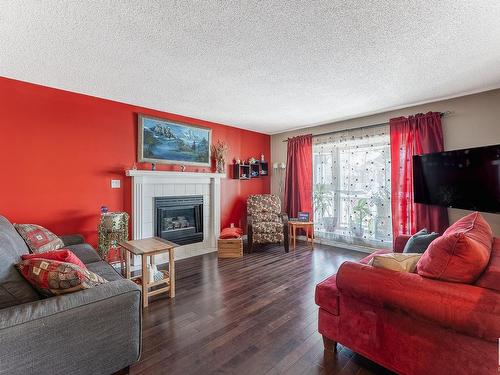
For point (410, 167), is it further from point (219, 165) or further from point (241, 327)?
point (241, 327)

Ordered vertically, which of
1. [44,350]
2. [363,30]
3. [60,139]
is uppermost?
[363,30]

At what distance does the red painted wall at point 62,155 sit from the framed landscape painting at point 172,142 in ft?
0.44

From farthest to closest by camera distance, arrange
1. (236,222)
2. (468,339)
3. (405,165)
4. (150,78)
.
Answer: (236,222) < (405,165) < (150,78) < (468,339)

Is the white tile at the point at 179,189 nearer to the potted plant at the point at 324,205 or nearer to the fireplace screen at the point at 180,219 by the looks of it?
the fireplace screen at the point at 180,219

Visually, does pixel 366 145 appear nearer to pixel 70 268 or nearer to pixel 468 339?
pixel 468 339

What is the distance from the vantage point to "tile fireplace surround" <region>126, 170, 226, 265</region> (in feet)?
11.5

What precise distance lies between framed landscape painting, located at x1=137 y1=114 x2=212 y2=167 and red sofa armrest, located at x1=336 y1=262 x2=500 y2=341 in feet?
10.6

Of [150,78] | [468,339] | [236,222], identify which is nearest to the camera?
[468,339]

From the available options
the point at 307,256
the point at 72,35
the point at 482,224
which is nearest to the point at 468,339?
the point at 482,224

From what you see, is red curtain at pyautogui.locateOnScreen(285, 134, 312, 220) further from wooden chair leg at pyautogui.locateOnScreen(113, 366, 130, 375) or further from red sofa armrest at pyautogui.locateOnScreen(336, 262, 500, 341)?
wooden chair leg at pyautogui.locateOnScreen(113, 366, 130, 375)

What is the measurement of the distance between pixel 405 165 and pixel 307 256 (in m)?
2.07

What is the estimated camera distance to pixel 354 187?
14.0 ft

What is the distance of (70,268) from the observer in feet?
4.59

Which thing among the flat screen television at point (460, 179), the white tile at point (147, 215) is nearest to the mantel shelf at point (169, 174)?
the white tile at point (147, 215)
